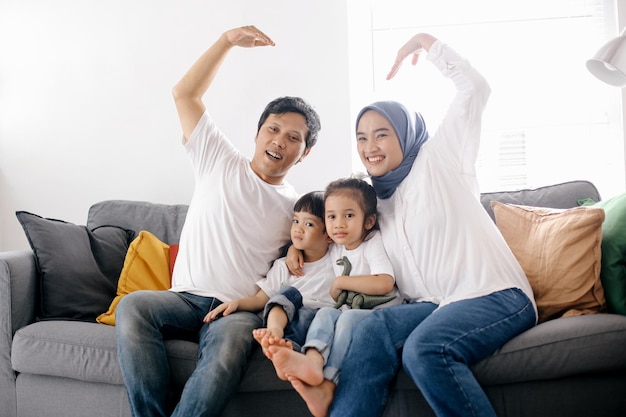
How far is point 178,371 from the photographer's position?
1743 mm

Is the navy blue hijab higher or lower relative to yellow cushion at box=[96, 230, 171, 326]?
higher

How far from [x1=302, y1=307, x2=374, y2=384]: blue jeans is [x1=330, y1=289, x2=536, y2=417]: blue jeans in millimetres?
26

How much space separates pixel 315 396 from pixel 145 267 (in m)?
1.02

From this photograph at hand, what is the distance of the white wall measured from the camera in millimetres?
2912

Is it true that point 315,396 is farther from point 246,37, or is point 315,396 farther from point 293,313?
point 246,37

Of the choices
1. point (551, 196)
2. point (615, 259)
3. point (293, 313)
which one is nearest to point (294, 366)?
point (293, 313)

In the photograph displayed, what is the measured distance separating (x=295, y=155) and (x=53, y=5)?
5.91 feet

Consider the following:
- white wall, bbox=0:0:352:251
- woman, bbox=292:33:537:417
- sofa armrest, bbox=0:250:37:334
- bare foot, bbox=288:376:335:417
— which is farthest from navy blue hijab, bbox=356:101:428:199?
sofa armrest, bbox=0:250:37:334

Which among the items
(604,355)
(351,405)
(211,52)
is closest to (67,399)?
(351,405)

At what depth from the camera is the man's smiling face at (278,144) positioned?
6.96 feet

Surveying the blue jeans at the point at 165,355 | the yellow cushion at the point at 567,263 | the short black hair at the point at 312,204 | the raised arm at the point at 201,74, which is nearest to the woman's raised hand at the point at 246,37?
the raised arm at the point at 201,74

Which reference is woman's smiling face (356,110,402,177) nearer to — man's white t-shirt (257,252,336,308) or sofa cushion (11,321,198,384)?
man's white t-shirt (257,252,336,308)

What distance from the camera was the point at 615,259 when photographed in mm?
1862

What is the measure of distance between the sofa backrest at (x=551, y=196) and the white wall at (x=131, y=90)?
2.57 ft
